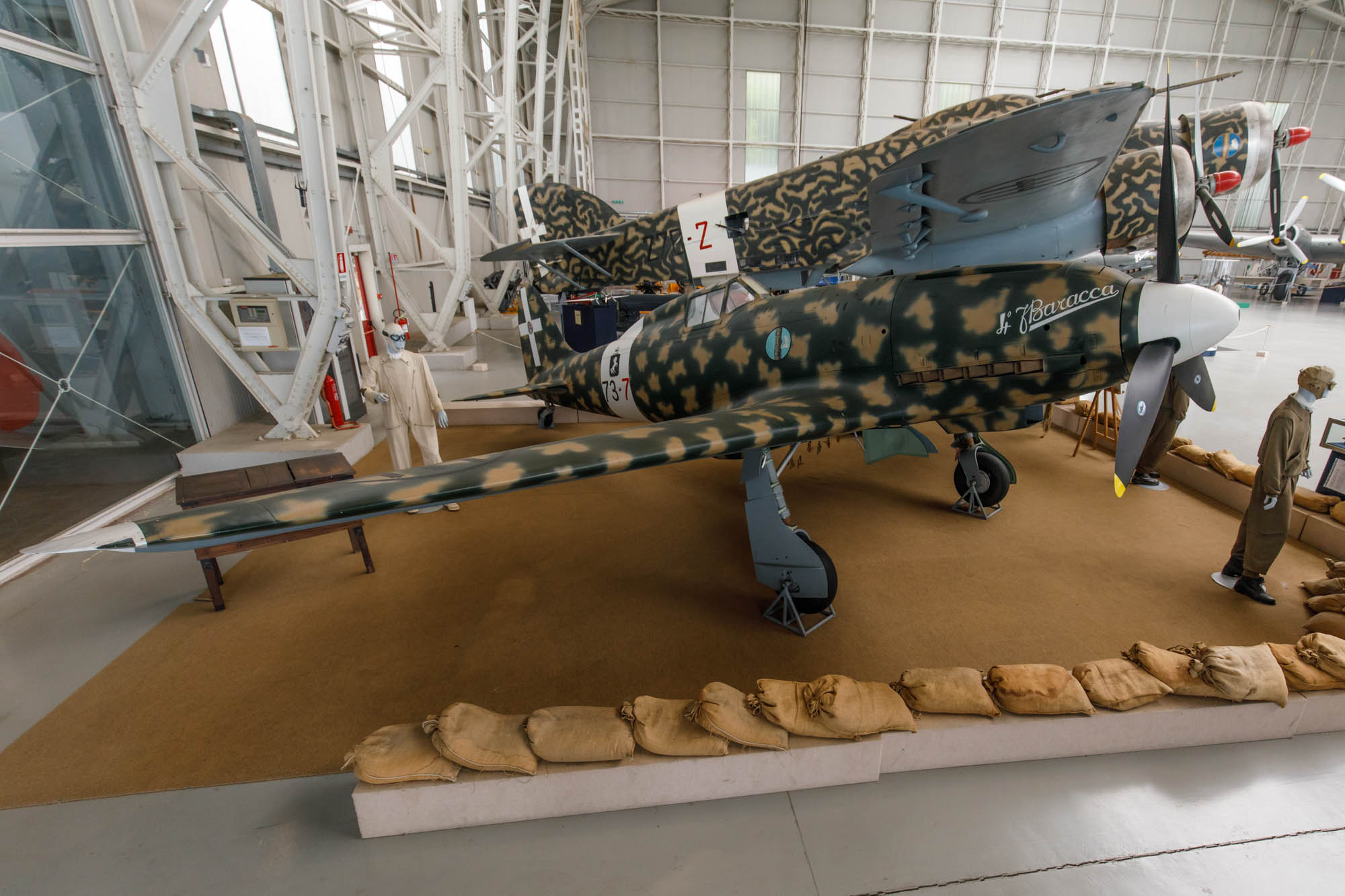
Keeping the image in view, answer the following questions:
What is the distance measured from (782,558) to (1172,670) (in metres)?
2.17

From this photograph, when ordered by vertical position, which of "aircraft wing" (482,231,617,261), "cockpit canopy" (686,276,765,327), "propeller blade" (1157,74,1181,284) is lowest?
"cockpit canopy" (686,276,765,327)

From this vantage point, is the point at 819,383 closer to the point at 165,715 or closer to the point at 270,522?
the point at 270,522

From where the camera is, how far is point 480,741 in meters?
2.52

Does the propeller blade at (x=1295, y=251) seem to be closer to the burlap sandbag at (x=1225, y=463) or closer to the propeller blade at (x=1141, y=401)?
the burlap sandbag at (x=1225, y=463)

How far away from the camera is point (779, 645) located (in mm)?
3814

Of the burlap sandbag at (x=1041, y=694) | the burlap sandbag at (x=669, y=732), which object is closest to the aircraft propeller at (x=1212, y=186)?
the burlap sandbag at (x=1041, y=694)

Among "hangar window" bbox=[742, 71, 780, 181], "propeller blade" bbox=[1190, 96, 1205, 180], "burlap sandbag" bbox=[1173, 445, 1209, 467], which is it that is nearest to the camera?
"burlap sandbag" bbox=[1173, 445, 1209, 467]

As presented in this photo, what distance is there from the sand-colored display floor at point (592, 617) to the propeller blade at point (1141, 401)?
143 cm

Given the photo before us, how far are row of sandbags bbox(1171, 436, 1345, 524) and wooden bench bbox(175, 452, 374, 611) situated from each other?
25.6 feet

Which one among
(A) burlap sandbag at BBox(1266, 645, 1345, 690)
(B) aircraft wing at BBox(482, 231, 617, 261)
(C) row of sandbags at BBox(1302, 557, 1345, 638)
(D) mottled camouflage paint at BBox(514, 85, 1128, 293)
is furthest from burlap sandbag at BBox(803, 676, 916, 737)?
(B) aircraft wing at BBox(482, 231, 617, 261)

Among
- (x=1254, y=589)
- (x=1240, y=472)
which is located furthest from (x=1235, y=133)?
(x=1254, y=589)

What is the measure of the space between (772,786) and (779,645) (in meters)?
1.21

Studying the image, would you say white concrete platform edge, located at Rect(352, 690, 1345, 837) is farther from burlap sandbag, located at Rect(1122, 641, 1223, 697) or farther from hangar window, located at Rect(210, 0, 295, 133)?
hangar window, located at Rect(210, 0, 295, 133)

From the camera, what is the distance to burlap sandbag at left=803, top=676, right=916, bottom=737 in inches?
102
